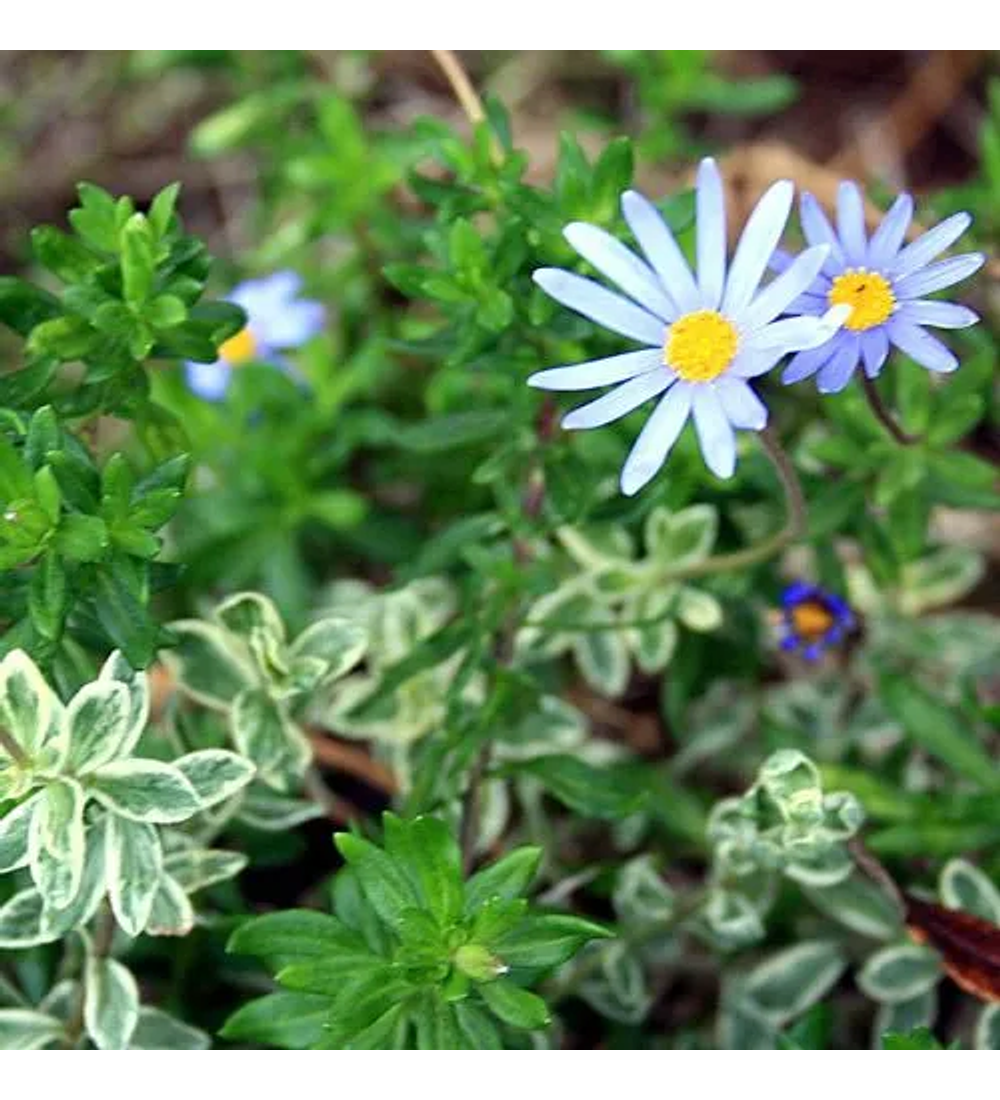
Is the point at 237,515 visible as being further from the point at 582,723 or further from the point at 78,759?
the point at 78,759

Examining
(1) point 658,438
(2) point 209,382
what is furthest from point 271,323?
(1) point 658,438

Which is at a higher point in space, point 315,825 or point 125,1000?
point 315,825

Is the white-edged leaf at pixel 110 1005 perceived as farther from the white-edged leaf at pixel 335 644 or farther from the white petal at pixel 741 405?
the white petal at pixel 741 405

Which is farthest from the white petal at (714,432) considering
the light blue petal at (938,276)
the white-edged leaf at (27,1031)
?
the white-edged leaf at (27,1031)
